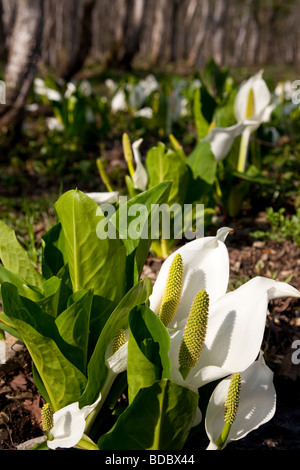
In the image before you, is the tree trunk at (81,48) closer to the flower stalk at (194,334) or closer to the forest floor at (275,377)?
the forest floor at (275,377)

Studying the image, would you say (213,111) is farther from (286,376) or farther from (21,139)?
(21,139)

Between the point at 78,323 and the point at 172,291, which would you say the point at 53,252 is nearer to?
the point at 78,323

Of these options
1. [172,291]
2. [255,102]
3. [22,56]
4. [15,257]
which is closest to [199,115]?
[255,102]

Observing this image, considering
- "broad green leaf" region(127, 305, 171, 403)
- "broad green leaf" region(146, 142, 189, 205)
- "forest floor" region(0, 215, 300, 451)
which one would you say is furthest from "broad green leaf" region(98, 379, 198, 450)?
"broad green leaf" region(146, 142, 189, 205)

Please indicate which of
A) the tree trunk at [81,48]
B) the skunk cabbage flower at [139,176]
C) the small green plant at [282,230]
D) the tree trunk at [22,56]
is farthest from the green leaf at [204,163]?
the tree trunk at [81,48]

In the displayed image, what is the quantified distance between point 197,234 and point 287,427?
1.12 m

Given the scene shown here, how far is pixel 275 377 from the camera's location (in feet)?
5.94

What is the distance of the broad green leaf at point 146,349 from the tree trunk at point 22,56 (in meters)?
3.70

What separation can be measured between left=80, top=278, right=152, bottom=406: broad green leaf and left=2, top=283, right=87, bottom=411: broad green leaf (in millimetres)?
53

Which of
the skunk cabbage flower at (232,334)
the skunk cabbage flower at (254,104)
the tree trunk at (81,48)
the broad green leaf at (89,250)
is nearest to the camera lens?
the skunk cabbage flower at (232,334)

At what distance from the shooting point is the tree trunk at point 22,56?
433cm

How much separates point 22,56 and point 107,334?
12.3 feet

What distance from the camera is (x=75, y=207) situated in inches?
50.8

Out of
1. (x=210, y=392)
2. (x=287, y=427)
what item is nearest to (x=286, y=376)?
(x=287, y=427)
